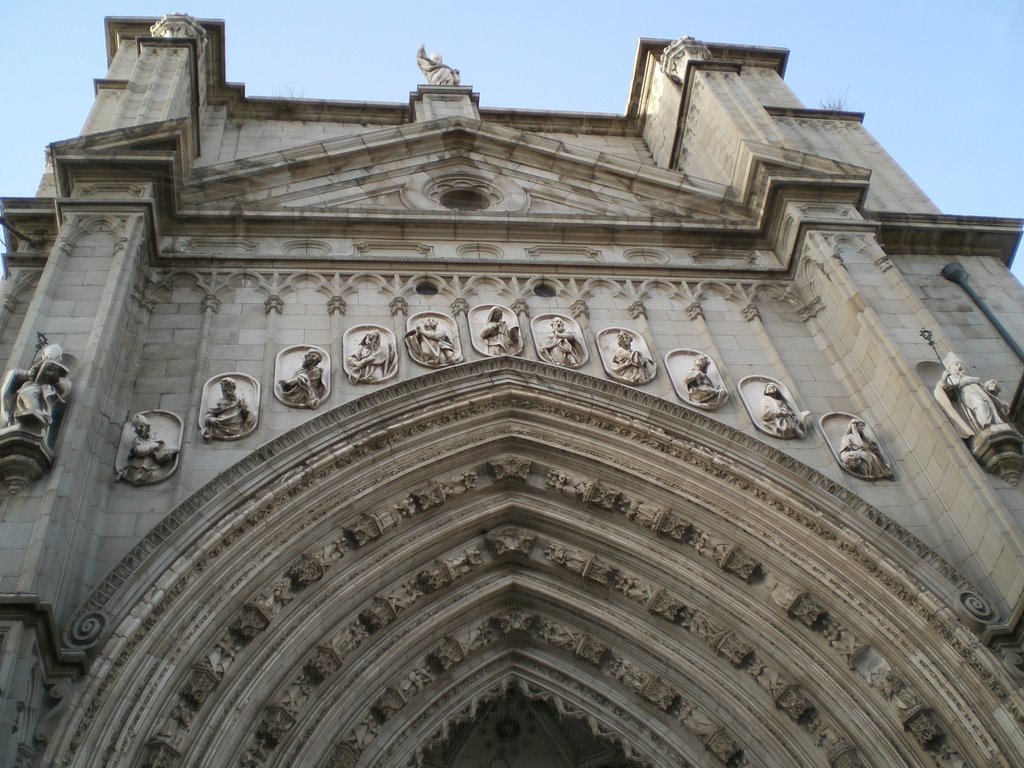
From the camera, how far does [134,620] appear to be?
899 centimetres

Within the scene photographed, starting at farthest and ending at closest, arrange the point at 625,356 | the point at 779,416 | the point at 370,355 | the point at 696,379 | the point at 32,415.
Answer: the point at 625,356 → the point at 696,379 → the point at 370,355 → the point at 779,416 → the point at 32,415

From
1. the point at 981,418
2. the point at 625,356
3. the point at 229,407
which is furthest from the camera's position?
the point at 625,356

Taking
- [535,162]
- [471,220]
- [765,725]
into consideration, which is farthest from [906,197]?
[765,725]

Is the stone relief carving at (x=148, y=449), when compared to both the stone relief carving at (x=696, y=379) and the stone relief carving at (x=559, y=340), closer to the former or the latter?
the stone relief carving at (x=559, y=340)

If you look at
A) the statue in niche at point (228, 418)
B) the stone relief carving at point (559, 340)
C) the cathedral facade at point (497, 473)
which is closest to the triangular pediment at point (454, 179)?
the cathedral facade at point (497, 473)

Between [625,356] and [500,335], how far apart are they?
5.10 feet

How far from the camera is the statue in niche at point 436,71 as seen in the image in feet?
67.3

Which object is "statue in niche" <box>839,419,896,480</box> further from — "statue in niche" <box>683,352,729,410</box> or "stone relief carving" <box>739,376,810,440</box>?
"statue in niche" <box>683,352,729,410</box>

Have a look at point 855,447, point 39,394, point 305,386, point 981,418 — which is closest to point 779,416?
point 855,447

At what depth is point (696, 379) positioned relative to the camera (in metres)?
12.6

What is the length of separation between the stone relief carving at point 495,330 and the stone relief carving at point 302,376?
74.5 inches

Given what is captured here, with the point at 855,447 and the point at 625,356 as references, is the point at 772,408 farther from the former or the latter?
the point at 625,356

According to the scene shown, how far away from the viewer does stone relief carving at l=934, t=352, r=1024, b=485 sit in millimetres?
10867

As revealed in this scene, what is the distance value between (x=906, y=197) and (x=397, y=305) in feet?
29.9
